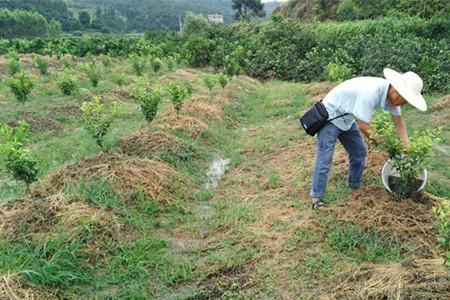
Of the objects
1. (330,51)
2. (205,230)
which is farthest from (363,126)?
(330,51)

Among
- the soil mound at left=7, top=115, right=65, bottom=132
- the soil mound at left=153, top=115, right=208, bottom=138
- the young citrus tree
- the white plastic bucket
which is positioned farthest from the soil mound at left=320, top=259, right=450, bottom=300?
the soil mound at left=7, top=115, right=65, bottom=132

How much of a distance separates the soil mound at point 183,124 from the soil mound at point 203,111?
2.55ft

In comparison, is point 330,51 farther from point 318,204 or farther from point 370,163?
point 318,204

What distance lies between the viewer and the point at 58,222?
166 inches

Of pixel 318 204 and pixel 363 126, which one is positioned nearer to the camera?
pixel 363 126

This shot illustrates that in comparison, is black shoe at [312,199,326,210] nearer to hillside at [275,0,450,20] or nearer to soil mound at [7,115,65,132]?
soil mound at [7,115,65,132]

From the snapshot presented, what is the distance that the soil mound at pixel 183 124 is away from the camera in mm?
8149

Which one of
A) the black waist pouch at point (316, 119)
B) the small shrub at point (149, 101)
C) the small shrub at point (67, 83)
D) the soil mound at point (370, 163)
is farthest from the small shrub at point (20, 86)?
the black waist pouch at point (316, 119)

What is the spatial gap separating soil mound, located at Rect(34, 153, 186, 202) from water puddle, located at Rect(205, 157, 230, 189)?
47 cm

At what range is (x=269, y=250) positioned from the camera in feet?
13.6

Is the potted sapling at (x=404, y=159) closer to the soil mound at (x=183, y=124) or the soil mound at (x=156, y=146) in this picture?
the soil mound at (x=156, y=146)

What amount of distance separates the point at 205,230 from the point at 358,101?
2133 mm

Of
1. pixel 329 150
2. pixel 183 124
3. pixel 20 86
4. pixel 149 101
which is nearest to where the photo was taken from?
pixel 329 150

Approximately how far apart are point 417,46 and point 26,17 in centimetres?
4969
